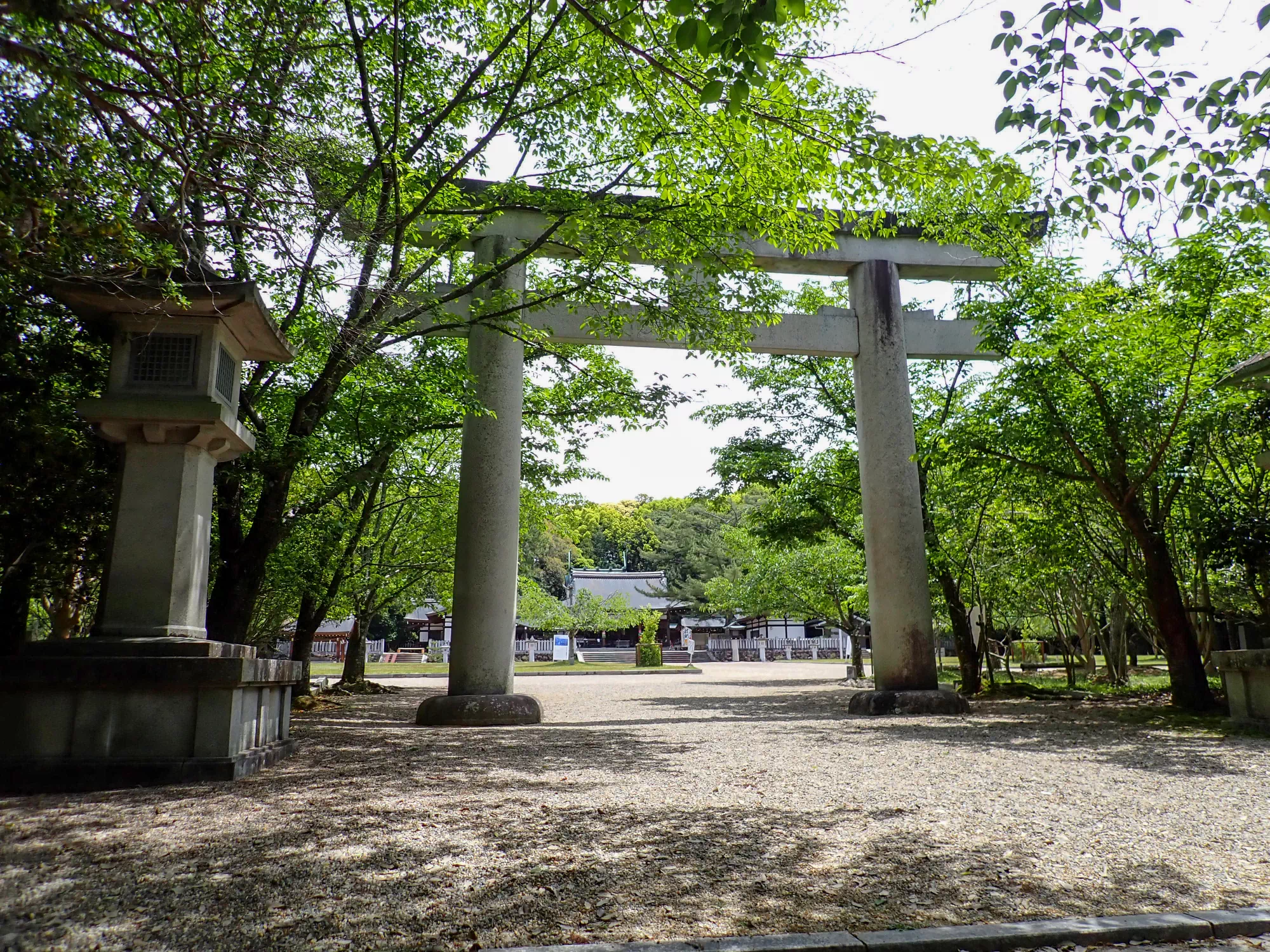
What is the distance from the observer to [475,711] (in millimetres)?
8828

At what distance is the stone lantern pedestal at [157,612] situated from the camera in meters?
4.97

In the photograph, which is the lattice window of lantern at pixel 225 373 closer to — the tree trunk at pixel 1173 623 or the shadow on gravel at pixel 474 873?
the shadow on gravel at pixel 474 873

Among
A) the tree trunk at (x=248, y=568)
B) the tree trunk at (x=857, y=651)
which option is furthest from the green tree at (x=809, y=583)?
the tree trunk at (x=248, y=568)

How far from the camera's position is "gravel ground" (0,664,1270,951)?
286 cm

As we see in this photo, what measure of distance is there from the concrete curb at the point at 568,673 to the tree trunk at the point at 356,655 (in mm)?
6211

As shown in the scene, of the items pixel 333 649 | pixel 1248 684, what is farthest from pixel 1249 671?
pixel 333 649

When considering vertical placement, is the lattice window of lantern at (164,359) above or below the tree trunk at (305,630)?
above

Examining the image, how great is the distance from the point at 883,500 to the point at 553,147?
19.3ft

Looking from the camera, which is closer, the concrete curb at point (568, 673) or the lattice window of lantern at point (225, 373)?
the lattice window of lantern at point (225, 373)

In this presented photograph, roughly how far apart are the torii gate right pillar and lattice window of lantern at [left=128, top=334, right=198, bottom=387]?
7635mm

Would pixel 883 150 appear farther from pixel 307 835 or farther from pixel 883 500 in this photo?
pixel 883 500

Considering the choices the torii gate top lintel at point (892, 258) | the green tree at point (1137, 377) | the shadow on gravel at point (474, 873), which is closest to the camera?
the shadow on gravel at point (474, 873)

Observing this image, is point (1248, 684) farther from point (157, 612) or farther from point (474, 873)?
point (157, 612)

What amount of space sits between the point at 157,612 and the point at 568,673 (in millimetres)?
21976
